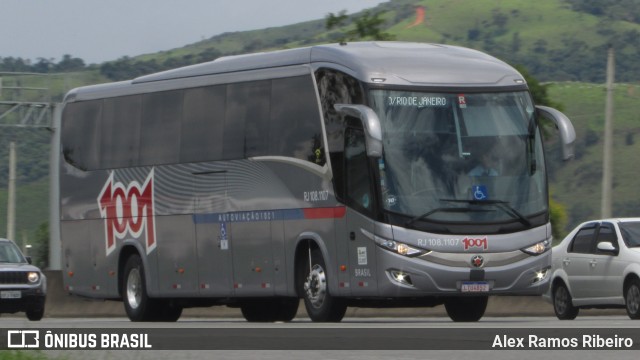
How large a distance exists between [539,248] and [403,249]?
1954 mm

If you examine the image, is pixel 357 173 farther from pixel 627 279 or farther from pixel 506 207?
pixel 627 279

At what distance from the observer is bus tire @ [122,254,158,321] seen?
27.0 metres

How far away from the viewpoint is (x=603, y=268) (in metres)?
26.0

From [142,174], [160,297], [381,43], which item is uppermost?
[381,43]

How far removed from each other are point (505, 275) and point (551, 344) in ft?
20.7

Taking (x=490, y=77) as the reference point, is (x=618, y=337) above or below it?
below

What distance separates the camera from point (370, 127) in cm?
2077

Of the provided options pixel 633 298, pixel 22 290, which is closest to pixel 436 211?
pixel 633 298

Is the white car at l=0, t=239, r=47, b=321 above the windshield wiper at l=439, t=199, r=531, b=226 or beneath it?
beneath

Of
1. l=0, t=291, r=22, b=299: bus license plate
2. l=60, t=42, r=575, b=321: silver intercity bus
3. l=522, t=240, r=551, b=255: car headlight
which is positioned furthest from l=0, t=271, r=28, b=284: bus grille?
l=522, t=240, r=551, b=255: car headlight

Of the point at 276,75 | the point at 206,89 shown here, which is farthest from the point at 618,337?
the point at 206,89

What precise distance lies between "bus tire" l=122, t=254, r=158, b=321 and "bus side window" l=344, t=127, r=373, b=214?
6295 millimetres

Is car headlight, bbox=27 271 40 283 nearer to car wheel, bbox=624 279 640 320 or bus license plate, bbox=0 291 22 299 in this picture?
bus license plate, bbox=0 291 22 299

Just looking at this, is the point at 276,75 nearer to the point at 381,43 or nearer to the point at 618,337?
the point at 381,43
